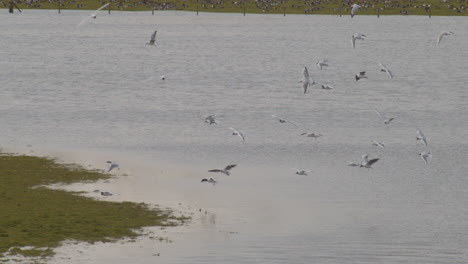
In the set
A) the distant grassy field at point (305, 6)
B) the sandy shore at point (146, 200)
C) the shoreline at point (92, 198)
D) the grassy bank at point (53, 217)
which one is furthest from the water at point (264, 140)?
the distant grassy field at point (305, 6)

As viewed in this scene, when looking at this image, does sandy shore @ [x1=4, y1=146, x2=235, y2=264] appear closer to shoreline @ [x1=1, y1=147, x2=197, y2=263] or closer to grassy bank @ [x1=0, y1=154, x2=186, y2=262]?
shoreline @ [x1=1, y1=147, x2=197, y2=263]

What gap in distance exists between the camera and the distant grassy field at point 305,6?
183 m

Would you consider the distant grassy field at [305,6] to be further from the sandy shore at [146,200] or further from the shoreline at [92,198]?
the sandy shore at [146,200]

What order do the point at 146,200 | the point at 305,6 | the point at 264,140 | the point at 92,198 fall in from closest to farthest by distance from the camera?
the point at 92,198 → the point at 146,200 → the point at 264,140 → the point at 305,6

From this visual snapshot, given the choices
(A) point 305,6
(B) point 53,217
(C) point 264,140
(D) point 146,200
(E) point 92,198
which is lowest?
(A) point 305,6

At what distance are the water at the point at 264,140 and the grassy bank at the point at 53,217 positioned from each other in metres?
1.33

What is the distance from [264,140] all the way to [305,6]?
137133 mm

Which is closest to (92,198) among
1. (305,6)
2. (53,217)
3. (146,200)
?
(146,200)

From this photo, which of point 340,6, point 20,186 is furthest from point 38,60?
point 340,6

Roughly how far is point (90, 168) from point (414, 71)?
193ft

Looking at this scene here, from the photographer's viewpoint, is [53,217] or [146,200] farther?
[146,200]

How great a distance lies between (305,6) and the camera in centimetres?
18650

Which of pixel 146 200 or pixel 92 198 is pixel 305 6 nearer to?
pixel 146 200

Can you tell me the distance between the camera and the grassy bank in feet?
98.1
